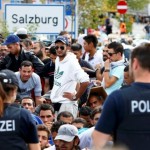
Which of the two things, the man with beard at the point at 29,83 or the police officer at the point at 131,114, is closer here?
the police officer at the point at 131,114

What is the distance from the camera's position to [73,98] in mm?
13469

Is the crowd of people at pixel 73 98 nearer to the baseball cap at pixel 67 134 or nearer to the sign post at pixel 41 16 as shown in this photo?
the baseball cap at pixel 67 134

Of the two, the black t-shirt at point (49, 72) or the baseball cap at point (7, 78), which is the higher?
the baseball cap at point (7, 78)

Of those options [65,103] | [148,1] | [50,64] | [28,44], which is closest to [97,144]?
[65,103]

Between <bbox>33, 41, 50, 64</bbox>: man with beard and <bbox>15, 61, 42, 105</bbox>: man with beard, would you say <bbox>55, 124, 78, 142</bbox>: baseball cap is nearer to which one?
<bbox>15, 61, 42, 105</bbox>: man with beard

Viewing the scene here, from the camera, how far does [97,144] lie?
21.1 feet

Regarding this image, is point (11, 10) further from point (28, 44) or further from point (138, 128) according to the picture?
point (138, 128)

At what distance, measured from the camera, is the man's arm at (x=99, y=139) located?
6.43 meters

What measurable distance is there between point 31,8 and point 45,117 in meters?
7.98

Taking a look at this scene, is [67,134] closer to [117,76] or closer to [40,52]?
[117,76]

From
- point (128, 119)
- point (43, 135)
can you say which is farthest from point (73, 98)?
point (128, 119)

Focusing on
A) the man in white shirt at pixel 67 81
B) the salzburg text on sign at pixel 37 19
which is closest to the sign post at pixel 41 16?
the salzburg text on sign at pixel 37 19

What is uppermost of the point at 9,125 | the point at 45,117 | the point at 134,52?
the point at 134,52

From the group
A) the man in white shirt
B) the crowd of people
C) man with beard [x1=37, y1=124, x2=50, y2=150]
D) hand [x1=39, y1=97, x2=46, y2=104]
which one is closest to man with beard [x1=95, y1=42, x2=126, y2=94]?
the crowd of people
